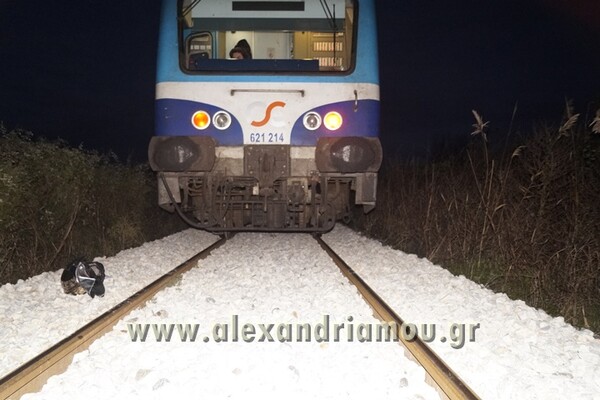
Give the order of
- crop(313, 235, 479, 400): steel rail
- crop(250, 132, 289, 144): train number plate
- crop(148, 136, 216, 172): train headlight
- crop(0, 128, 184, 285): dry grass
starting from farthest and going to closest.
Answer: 1. crop(250, 132, 289, 144): train number plate
2. crop(148, 136, 216, 172): train headlight
3. crop(0, 128, 184, 285): dry grass
4. crop(313, 235, 479, 400): steel rail

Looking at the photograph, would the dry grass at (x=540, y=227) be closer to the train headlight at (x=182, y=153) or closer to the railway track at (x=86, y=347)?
the railway track at (x=86, y=347)

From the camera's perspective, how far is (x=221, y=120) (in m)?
5.80

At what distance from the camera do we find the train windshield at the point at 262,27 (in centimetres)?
589

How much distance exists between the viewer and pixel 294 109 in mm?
5809

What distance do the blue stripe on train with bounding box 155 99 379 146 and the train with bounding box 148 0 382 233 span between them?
0.04ft

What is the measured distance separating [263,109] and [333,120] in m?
0.80

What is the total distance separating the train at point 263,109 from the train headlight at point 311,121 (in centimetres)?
1

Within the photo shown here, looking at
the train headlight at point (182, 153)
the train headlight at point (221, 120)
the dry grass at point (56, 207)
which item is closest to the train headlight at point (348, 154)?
the train headlight at point (221, 120)

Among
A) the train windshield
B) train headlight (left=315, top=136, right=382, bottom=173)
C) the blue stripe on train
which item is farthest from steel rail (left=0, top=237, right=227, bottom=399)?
the train windshield

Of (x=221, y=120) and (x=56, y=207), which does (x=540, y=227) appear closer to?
(x=221, y=120)

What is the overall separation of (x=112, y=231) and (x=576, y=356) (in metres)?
6.82

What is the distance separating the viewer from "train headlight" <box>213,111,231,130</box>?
579 cm

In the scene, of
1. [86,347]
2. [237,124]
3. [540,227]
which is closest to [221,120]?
[237,124]

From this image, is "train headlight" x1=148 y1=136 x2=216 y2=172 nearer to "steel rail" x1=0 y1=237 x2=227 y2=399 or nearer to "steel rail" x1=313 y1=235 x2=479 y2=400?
"steel rail" x1=0 y1=237 x2=227 y2=399
